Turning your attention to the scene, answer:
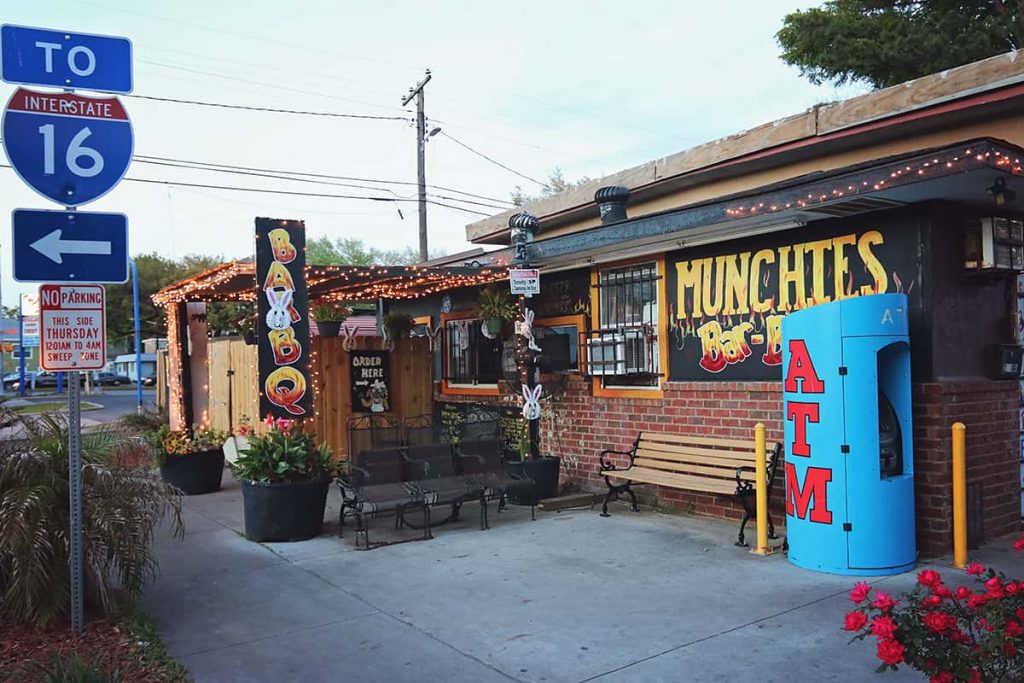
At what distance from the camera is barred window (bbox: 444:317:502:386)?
459 inches

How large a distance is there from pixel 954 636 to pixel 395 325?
33.0 feet

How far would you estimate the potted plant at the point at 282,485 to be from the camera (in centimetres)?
757

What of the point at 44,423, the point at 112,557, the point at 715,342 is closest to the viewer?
the point at 112,557

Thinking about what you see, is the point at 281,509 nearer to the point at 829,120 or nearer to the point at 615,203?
the point at 615,203

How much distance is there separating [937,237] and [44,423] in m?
6.97

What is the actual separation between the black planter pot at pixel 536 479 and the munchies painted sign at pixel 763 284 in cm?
177

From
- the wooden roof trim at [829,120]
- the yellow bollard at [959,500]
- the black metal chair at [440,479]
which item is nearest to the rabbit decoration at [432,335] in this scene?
the wooden roof trim at [829,120]

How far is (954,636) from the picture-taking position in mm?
2852

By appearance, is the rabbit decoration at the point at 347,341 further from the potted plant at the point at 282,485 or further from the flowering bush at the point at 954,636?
the flowering bush at the point at 954,636

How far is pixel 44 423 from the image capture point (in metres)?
5.74

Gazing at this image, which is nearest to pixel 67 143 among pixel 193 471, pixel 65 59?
pixel 65 59

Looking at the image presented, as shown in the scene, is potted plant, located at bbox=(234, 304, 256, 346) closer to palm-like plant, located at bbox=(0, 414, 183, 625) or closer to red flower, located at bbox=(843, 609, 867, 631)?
palm-like plant, located at bbox=(0, 414, 183, 625)

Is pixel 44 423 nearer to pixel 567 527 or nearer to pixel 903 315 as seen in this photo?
pixel 567 527

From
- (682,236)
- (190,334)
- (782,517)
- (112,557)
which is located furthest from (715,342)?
(190,334)
